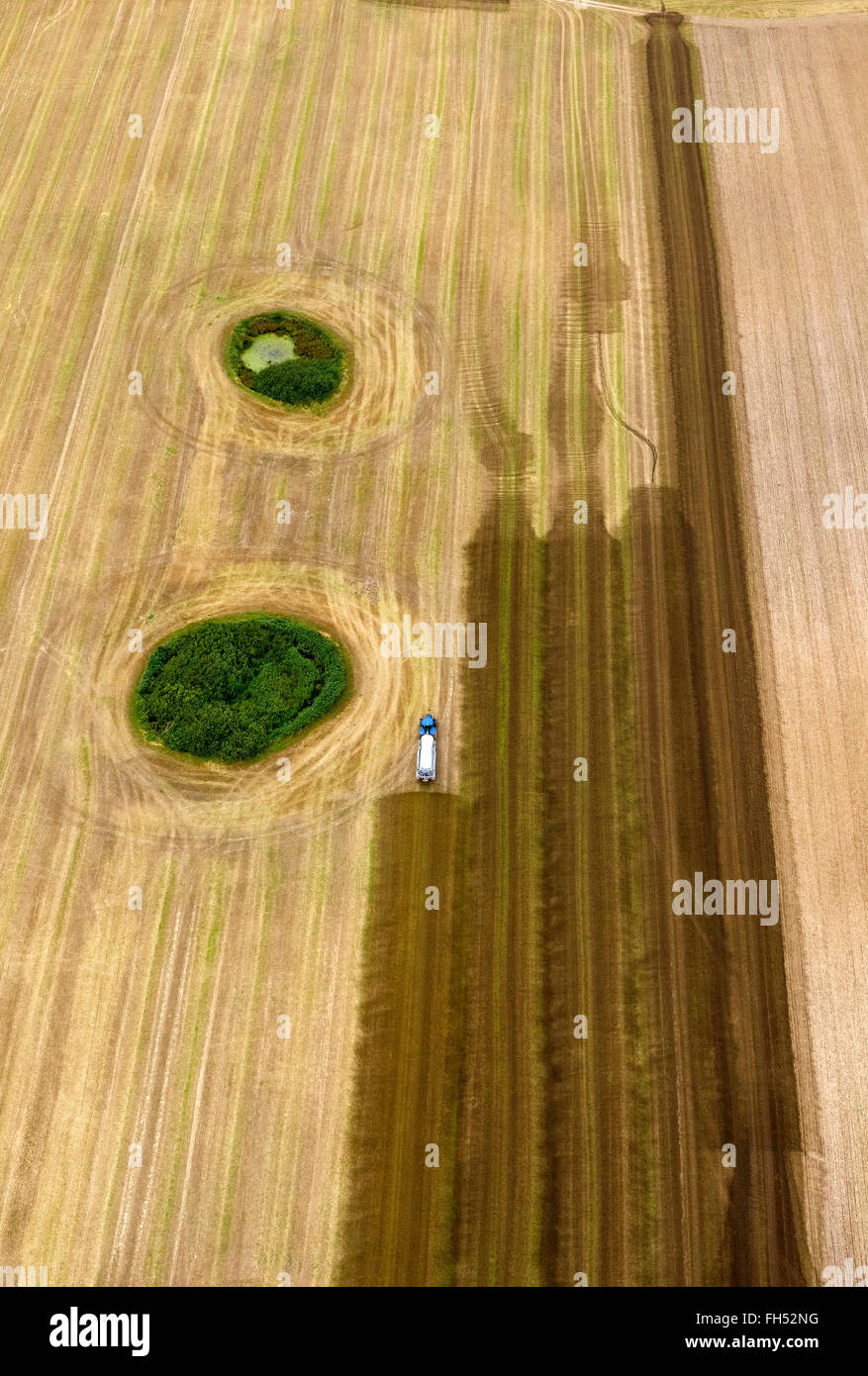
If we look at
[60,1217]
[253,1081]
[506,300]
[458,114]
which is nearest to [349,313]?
[506,300]

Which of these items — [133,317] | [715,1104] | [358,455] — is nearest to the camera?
[715,1104]

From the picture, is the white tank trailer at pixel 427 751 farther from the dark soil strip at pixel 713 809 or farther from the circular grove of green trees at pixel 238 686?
the dark soil strip at pixel 713 809

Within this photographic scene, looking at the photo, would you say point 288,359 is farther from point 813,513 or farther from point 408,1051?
point 408,1051

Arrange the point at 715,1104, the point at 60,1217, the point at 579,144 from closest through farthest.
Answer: the point at 60,1217
the point at 715,1104
the point at 579,144

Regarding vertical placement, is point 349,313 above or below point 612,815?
above

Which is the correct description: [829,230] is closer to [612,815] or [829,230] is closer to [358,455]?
[358,455]

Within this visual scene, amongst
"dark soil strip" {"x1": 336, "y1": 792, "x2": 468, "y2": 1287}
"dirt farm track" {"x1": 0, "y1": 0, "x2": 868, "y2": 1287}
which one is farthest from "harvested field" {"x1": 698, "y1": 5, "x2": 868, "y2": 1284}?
"dark soil strip" {"x1": 336, "y1": 792, "x2": 468, "y2": 1287}

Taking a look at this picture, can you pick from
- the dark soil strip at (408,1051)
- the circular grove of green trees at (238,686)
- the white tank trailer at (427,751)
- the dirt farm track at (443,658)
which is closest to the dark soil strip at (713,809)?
the dirt farm track at (443,658)
